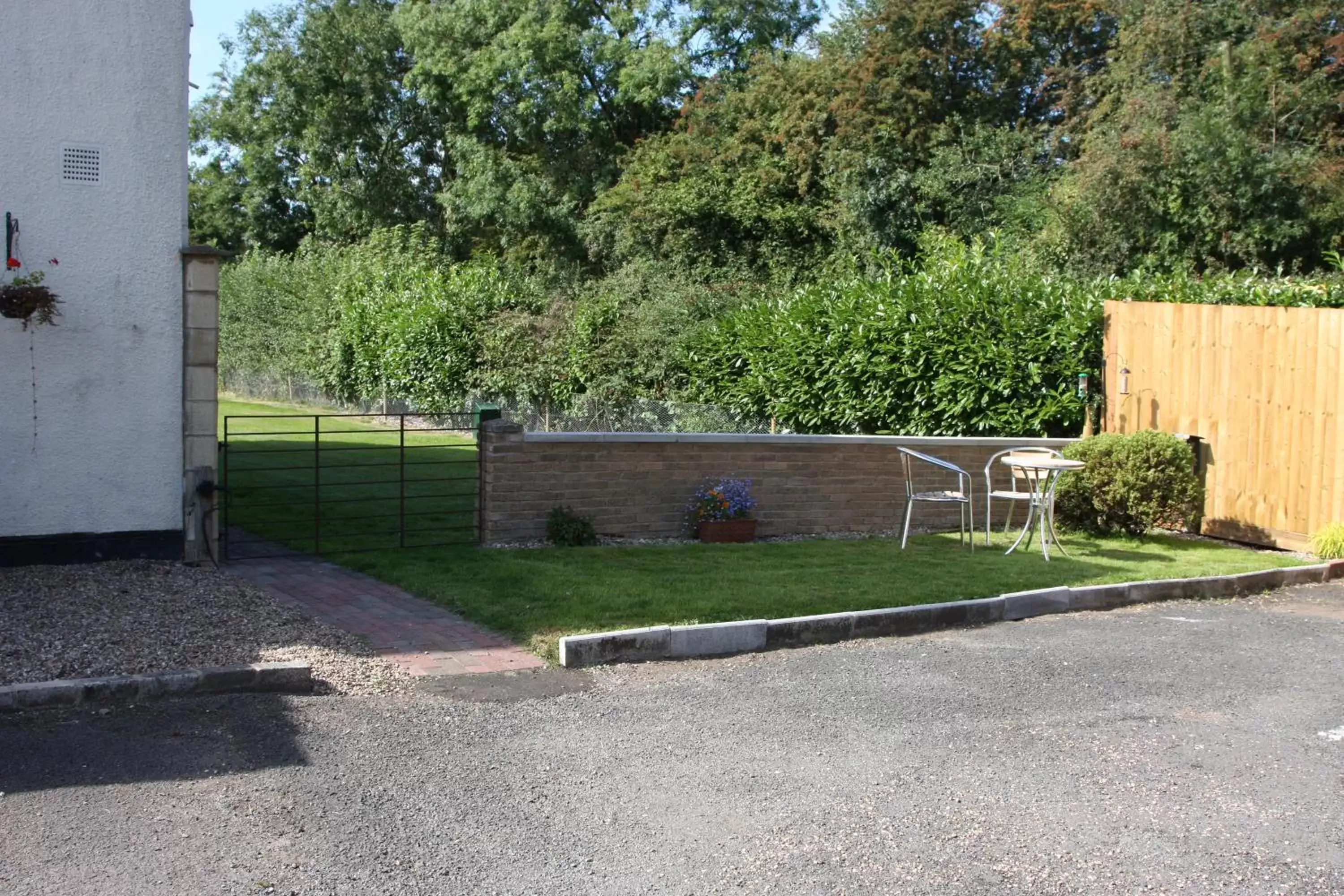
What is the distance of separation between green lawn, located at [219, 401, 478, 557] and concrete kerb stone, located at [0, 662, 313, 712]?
2.71m

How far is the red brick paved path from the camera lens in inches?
289

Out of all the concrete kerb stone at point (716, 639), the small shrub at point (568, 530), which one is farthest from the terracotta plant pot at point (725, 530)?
the concrete kerb stone at point (716, 639)

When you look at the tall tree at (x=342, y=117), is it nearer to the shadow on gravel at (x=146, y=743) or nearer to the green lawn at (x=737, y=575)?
the green lawn at (x=737, y=575)

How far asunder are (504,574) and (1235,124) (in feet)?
50.9

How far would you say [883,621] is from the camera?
325 inches

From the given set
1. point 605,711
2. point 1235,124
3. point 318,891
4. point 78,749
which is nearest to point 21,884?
point 318,891

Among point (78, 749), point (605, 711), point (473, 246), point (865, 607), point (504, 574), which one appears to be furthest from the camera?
point (473, 246)

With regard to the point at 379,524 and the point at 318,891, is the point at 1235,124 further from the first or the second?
the point at 318,891

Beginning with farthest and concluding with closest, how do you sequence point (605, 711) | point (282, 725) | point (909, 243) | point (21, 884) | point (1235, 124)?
point (909, 243), point (1235, 124), point (605, 711), point (282, 725), point (21, 884)

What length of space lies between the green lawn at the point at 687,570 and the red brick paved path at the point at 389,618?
0.15 meters

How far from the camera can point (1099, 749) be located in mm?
5930

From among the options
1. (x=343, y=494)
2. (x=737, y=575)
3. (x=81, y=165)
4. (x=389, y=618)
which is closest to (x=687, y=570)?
(x=737, y=575)

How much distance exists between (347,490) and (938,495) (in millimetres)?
6932

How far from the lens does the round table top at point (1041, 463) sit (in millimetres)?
10898
